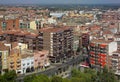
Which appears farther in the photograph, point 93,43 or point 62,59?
point 62,59

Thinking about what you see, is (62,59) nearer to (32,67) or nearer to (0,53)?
(32,67)

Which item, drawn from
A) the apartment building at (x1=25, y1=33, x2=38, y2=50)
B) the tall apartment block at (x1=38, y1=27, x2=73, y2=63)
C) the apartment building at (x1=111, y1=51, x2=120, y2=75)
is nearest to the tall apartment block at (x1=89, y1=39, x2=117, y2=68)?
the apartment building at (x1=111, y1=51, x2=120, y2=75)

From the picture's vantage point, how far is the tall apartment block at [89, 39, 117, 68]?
14898mm

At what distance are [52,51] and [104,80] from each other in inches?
234

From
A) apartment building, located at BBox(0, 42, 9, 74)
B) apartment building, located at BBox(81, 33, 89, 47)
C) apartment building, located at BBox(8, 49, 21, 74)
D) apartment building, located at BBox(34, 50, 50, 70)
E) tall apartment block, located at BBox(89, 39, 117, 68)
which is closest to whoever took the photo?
apartment building, located at BBox(0, 42, 9, 74)

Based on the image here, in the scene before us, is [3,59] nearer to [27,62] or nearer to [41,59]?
[27,62]

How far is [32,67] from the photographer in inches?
604

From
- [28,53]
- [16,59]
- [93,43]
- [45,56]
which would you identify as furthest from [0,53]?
[93,43]

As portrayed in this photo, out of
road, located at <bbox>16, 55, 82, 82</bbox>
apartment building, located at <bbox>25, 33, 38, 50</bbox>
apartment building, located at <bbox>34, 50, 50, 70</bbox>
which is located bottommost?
road, located at <bbox>16, 55, 82, 82</bbox>

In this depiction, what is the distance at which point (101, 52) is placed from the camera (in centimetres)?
1516

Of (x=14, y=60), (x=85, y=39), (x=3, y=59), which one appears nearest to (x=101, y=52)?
(x=14, y=60)

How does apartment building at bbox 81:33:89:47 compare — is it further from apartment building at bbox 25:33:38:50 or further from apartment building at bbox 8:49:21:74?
apartment building at bbox 8:49:21:74

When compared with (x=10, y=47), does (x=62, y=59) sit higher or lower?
lower

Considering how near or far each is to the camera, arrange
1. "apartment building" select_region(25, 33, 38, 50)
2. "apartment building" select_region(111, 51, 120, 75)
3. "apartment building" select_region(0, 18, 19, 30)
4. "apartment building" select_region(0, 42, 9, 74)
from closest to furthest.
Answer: "apartment building" select_region(0, 42, 9, 74) → "apartment building" select_region(111, 51, 120, 75) → "apartment building" select_region(25, 33, 38, 50) → "apartment building" select_region(0, 18, 19, 30)
